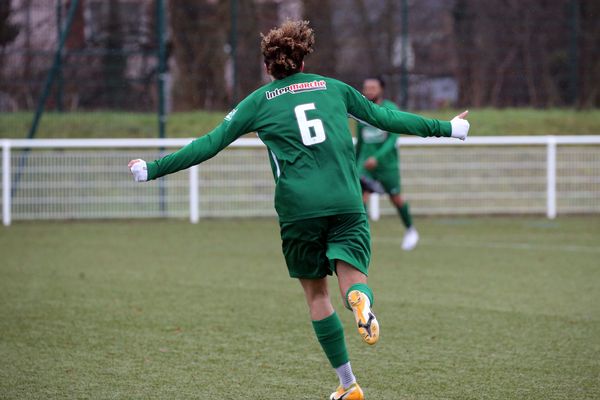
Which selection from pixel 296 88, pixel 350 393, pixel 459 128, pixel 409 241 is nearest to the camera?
pixel 296 88

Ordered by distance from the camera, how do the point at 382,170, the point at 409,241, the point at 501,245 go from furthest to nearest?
the point at 501,245 → the point at 382,170 → the point at 409,241

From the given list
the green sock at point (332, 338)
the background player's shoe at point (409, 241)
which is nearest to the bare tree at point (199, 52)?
the background player's shoe at point (409, 241)

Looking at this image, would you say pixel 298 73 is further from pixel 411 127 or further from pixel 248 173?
pixel 248 173

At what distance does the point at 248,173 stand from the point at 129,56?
2.99 meters

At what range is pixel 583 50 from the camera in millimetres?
17953

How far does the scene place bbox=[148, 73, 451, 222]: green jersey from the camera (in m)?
4.68

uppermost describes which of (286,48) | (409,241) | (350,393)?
(286,48)

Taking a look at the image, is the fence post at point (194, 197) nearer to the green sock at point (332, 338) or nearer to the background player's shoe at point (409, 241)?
the background player's shoe at point (409, 241)

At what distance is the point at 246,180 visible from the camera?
16016 millimetres

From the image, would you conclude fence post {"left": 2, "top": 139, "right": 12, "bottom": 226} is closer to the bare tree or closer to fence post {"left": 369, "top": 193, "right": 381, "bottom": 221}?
the bare tree

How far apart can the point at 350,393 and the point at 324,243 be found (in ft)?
2.48

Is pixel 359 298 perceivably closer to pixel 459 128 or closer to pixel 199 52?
pixel 459 128

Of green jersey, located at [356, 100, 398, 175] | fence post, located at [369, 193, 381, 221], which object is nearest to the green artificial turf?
green jersey, located at [356, 100, 398, 175]

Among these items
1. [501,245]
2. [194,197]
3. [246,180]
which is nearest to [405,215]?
[501,245]
